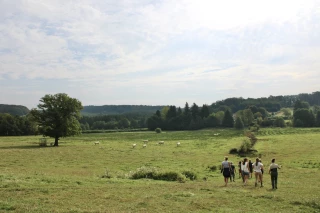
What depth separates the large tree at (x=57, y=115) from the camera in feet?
215

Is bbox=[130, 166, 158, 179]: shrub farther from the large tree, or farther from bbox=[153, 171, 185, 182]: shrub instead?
the large tree

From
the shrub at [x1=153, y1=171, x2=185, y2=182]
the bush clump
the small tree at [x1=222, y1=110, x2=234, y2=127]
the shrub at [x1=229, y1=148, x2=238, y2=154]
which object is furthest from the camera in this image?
the small tree at [x1=222, y1=110, x2=234, y2=127]

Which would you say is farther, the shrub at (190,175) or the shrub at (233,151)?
the shrub at (233,151)

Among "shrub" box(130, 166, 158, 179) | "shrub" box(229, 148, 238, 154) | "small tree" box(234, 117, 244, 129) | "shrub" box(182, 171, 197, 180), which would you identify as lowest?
"shrub" box(229, 148, 238, 154)

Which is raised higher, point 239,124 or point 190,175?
point 239,124

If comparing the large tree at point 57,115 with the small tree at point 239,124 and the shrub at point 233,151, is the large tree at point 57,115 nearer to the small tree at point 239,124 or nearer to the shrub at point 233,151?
the shrub at point 233,151

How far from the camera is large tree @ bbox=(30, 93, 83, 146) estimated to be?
65.6 m

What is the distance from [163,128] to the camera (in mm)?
161000

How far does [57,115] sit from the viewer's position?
6612cm

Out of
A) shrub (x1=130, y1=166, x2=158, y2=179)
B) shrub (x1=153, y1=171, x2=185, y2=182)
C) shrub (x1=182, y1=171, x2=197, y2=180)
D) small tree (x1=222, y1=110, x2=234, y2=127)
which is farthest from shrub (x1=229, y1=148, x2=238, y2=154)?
small tree (x1=222, y1=110, x2=234, y2=127)

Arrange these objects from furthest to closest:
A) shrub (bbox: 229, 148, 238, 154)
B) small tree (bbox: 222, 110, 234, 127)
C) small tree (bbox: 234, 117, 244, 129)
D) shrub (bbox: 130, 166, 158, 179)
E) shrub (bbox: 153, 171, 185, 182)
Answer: small tree (bbox: 222, 110, 234, 127) < small tree (bbox: 234, 117, 244, 129) < shrub (bbox: 229, 148, 238, 154) < shrub (bbox: 130, 166, 158, 179) < shrub (bbox: 153, 171, 185, 182)

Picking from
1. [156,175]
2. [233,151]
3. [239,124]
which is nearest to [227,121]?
[239,124]

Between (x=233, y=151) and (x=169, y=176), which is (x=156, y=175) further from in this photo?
(x=233, y=151)

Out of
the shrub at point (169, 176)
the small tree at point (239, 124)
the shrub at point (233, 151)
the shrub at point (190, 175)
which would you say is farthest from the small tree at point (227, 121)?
the shrub at point (169, 176)
